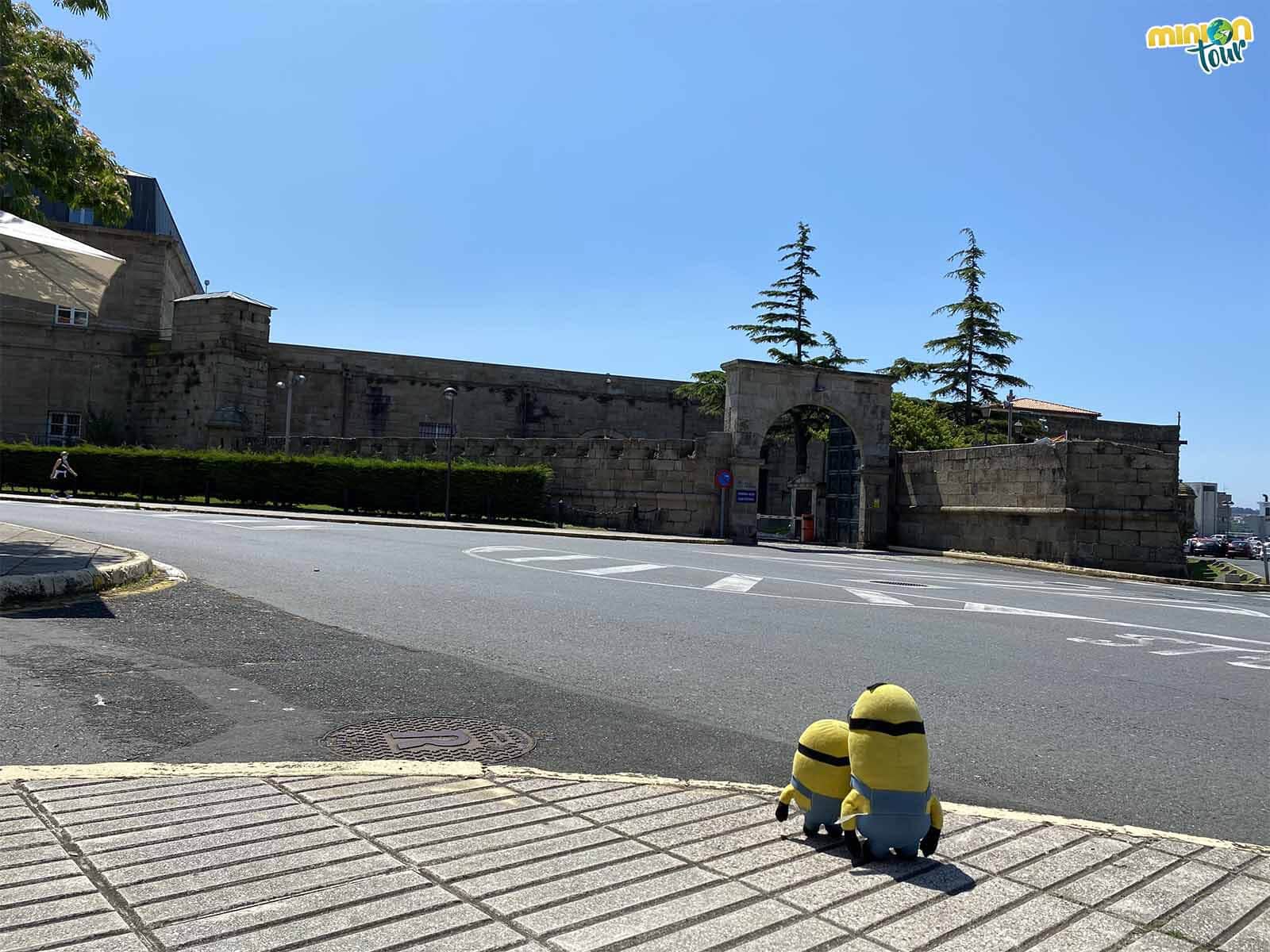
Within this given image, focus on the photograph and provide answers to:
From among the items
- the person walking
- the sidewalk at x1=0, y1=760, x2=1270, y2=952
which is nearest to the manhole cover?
the sidewalk at x1=0, y1=760, x2=1270, y2=952

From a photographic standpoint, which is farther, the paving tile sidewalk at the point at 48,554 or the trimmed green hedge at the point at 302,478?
the trimmed green hedge at the point at 302,478

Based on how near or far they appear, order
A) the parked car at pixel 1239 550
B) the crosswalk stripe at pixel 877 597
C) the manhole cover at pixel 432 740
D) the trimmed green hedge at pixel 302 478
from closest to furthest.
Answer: the manhole cover at pixel 432 740, the crosswalk stripe at pixel 877 597, the trimmed green hedge at pixel 302 478, the parked car at pixel 1239 550

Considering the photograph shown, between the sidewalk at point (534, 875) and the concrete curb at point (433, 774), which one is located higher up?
the sidewalk at point (534, 875)

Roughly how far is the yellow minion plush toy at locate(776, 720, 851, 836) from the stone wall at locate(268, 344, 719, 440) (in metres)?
35.4

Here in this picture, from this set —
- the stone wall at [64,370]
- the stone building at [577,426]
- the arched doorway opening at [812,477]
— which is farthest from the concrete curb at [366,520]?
the stone wall at [64,370]

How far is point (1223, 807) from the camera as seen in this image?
4492 millimetres

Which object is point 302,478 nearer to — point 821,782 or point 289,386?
point 289,386

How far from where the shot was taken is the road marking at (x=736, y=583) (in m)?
13.4

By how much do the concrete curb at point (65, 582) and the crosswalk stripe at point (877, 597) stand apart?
28.4ft

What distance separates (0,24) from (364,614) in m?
8.31

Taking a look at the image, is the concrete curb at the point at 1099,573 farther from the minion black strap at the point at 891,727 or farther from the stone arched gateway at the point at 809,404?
the minion black strap at the point at 891,727

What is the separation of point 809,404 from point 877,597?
Answer: 18491mm

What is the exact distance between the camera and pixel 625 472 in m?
31.8

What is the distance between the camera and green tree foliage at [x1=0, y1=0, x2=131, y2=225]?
11336mm
